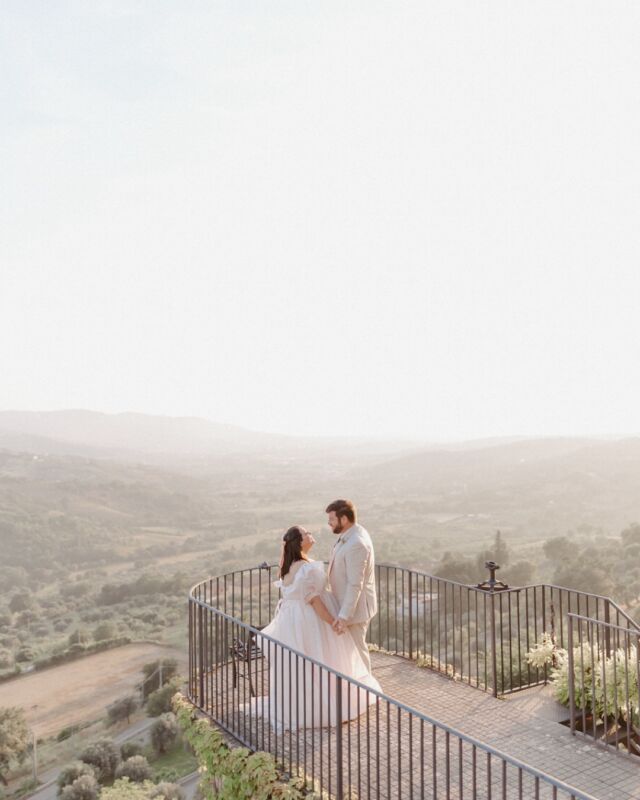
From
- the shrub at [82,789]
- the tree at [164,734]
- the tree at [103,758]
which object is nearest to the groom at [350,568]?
the shrub at [82,789]

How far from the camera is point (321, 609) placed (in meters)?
6.94

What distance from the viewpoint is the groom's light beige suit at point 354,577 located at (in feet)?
22.2

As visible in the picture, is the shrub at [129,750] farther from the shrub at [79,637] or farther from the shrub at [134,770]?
the shrub at [79,637]

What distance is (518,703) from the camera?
26.0 ft

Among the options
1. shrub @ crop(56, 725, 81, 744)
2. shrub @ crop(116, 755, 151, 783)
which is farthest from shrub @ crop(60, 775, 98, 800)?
shrub @ crop(56, 725, 81, 744)

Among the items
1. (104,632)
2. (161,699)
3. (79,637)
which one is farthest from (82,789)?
(104,632)

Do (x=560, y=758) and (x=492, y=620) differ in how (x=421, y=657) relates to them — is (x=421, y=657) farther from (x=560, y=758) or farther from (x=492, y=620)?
(x=560, y=758)

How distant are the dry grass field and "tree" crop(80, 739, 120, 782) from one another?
11.8 m

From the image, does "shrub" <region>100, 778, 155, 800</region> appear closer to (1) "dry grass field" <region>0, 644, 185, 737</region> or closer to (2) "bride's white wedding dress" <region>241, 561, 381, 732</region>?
(1) "dry grass field" <region>0, 644, 185, 737</region>

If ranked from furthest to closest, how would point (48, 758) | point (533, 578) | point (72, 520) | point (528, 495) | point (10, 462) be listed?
point (10, 462), point (72, 520), point (528, 495), point (48, 758), point (533, 578)

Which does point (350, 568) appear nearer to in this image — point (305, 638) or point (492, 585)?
point (305, 638)

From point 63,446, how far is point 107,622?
114m

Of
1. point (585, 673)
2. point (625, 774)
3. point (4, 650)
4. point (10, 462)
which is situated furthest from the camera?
point (10, 462)

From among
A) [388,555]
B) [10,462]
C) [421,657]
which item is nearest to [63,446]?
[10,462]
